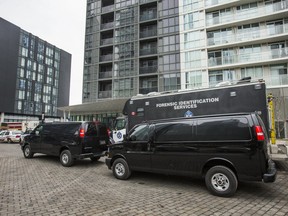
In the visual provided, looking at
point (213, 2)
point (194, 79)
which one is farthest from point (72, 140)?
point (213, 2)

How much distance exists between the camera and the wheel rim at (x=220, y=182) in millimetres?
5090

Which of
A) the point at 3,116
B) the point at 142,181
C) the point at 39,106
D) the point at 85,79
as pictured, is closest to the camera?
the point at 142,181

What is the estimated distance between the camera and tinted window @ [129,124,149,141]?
6.63m

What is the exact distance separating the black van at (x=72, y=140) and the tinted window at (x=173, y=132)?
3.92m

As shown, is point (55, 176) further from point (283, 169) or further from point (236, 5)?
point (236, 5)

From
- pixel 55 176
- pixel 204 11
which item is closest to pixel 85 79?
pixel 204 11

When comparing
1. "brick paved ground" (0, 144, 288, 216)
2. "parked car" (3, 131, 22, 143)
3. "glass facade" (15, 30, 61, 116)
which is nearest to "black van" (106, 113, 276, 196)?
"brick paved ground" (0, 144, 288, 216)

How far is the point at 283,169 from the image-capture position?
8125mm

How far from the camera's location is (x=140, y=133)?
674 cm

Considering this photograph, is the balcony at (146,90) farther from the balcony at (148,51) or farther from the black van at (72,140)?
the black van at (72,140)

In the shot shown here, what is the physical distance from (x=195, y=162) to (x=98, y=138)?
206 inches

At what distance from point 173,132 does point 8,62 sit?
64.0m

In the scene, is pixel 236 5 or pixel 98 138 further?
pixel 236 5

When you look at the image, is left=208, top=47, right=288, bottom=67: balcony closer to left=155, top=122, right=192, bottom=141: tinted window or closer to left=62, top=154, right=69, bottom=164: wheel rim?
left=155, top=122, right=192, bottom=141: tinted window
